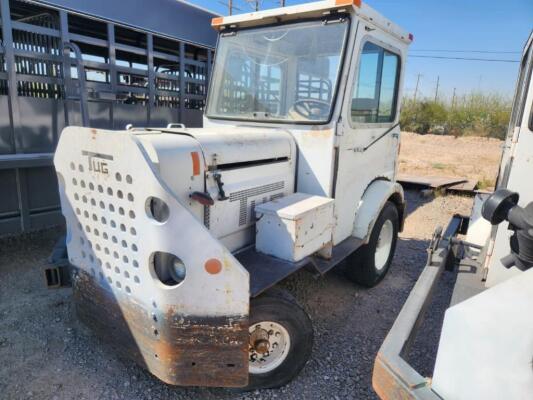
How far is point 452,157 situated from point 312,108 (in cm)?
1313

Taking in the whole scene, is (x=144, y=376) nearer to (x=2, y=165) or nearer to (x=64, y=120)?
(x=2, y=165)

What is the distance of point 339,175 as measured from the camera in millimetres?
3137

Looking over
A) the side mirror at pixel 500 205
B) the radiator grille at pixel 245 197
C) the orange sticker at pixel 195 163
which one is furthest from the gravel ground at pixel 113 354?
the side mirror at pixel 500 205

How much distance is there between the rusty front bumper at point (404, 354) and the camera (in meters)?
1.62

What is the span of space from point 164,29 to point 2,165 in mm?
2561

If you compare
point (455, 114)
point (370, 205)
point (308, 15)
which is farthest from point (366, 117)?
point (455, 114)

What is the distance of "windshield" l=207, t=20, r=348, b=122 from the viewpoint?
9.80 ft

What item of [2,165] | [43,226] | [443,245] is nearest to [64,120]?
[2,165]

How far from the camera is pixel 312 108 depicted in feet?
10.2

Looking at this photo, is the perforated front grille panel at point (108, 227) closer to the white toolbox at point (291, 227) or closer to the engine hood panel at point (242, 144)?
the engine hood panel at point (242, 144)

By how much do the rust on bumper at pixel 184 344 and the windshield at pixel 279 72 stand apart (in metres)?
1.74

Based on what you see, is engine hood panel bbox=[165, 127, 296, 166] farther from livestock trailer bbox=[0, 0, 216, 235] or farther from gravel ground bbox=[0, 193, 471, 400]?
livestock trailer bbox=[0, 0, 216, 235]

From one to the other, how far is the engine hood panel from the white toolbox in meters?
0.36

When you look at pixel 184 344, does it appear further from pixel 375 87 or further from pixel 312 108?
pixel 375 87
